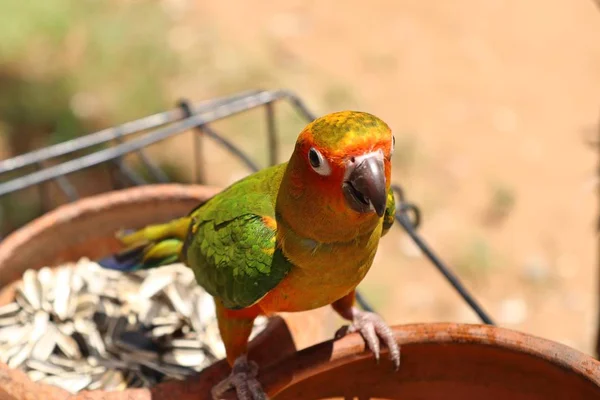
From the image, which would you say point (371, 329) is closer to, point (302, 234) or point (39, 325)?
point (302, 234)

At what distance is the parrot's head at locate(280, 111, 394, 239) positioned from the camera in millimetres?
836

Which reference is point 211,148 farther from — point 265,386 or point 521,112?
point 265,386

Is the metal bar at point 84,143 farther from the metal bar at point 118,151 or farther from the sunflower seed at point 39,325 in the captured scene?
the sunflower seed at point 39,325

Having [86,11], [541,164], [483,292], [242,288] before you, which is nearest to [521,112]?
[541,164]

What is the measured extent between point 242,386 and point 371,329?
20cm

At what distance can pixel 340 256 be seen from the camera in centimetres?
→ 98

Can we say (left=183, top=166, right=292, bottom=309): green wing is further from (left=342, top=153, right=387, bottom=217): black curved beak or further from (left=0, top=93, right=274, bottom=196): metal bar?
(left=0, top=93, right=274, bottom=196): metal bar

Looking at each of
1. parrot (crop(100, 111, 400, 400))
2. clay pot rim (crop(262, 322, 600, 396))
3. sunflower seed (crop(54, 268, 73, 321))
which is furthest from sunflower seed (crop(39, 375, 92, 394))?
clay pot rim (crop(262, 322, 600, 396))

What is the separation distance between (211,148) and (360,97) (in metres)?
0.71

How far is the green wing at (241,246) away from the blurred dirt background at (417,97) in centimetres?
152

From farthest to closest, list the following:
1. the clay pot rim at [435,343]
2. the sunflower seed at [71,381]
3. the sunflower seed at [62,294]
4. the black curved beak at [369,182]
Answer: the sunflower seed at [62,294]
the sunflower seed at [71,381]
the clay pot rim at [435,343]
the black curved beak at [369,182]

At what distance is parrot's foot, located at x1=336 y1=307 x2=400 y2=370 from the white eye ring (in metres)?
0.28

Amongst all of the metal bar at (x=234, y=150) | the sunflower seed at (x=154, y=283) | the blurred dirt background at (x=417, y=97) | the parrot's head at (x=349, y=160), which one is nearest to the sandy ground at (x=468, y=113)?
the blurred dirt background at (x=417, y=97)

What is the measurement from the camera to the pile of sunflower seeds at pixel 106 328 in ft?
4.18
